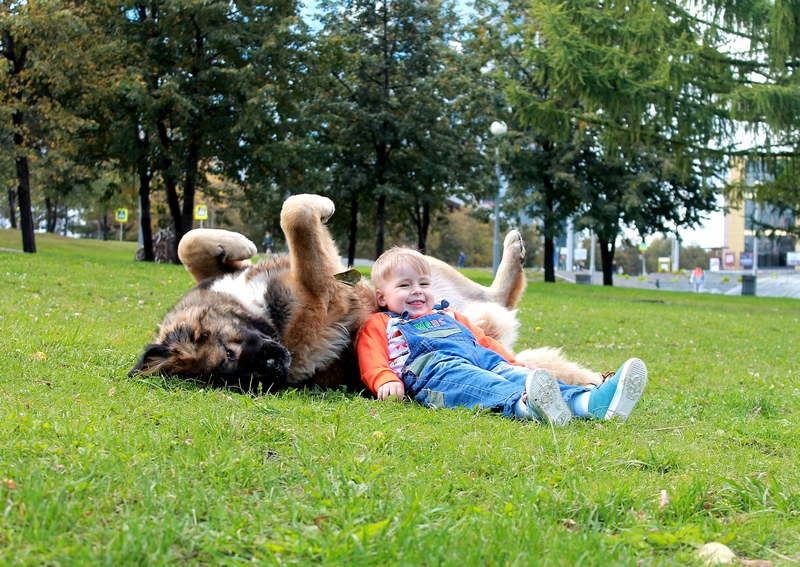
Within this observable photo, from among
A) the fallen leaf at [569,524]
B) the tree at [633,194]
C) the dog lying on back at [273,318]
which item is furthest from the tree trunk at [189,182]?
the fallen leaf at [569,524]

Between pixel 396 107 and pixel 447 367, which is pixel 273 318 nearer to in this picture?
pixel 447 367

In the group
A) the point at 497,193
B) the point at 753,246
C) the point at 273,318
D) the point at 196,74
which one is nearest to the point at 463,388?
the point at 273,318

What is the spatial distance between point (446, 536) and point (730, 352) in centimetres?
869

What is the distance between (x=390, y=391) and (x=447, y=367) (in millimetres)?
357

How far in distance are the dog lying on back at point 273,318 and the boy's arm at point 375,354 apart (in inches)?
4.2

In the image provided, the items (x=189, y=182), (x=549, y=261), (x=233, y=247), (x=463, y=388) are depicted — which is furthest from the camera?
(x=549, y=261)

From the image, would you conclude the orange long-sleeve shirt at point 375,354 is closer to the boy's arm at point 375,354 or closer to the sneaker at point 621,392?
the boy's arm at point 375,354

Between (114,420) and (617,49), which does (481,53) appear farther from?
(114,420)

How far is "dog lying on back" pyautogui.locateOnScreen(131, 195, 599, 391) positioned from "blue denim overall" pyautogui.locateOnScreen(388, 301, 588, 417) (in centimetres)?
39

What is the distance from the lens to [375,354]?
4309 millimetres

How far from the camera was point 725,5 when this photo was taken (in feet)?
53.6

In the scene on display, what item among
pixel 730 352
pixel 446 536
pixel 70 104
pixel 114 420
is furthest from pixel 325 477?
pixel 70 104

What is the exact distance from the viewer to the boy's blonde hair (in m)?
4.60

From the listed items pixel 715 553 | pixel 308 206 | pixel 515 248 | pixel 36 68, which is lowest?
pixel 715 553
